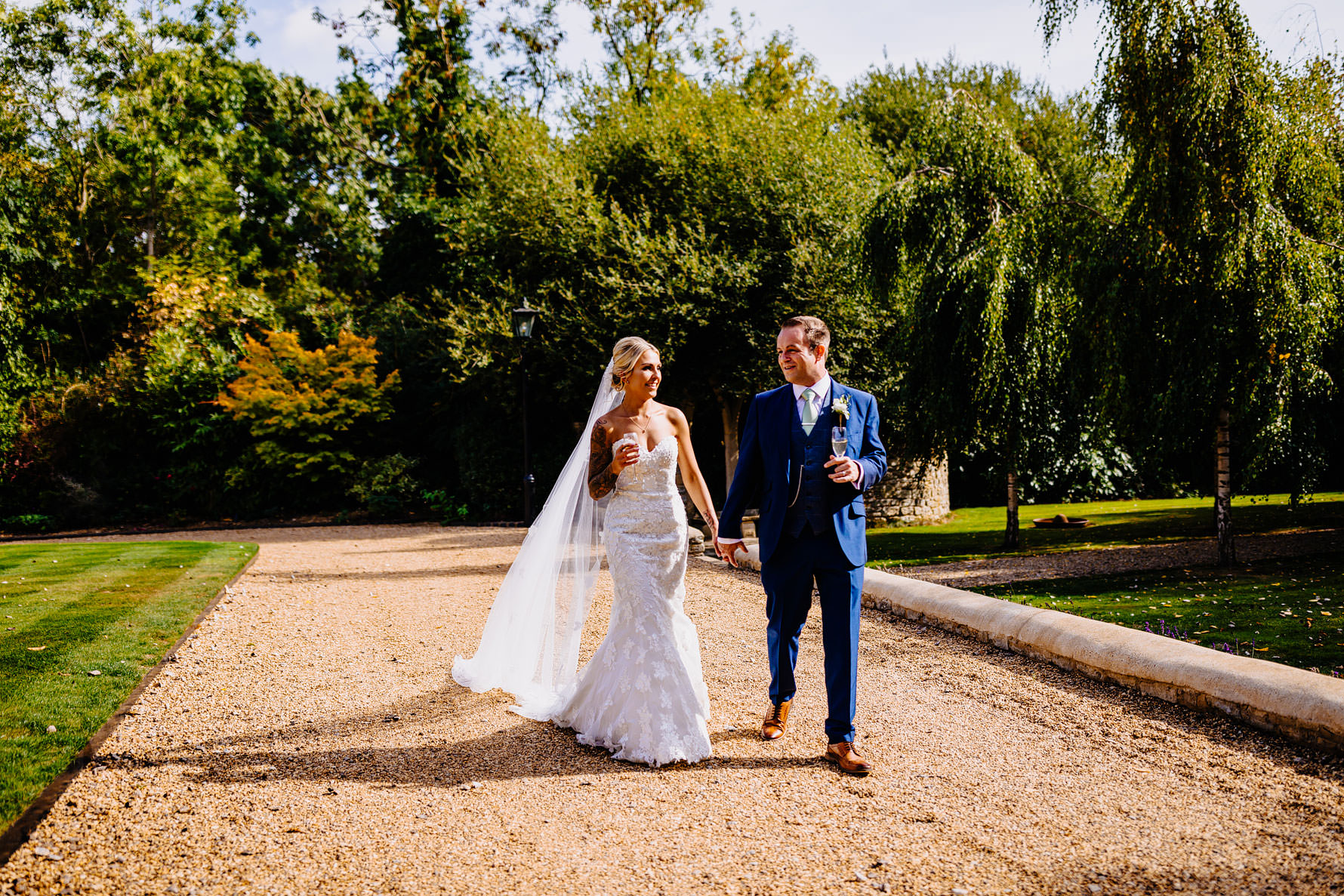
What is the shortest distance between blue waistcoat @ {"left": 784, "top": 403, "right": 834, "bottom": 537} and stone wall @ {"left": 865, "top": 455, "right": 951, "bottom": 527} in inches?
509

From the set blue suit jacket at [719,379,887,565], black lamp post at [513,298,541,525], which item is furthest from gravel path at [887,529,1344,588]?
black lamp post at [513,298,541,525]

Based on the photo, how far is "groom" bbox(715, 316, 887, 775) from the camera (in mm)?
4008

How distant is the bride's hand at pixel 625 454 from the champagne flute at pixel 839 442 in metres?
1.04

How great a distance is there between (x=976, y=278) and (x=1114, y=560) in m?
3.80

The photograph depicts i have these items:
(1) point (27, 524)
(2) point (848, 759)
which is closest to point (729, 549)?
(2) point (848, 759)

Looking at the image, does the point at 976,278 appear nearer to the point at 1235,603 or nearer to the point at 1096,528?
the point at 1235,603

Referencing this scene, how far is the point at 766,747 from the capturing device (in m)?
4.32

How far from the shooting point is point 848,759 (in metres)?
3.94

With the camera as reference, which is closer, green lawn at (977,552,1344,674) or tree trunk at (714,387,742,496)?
green lawn at (977,552,1344,674)

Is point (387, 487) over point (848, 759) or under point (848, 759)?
over

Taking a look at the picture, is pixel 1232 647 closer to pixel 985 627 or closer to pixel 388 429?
pixel 985 627

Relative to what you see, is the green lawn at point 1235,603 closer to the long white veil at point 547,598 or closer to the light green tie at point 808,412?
the light green tie at point 808,412

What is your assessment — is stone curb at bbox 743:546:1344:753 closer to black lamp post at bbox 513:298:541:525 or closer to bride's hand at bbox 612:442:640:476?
bride's hand at bbox 612:442:640:476

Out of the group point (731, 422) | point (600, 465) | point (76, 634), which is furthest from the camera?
point (731, 422)
